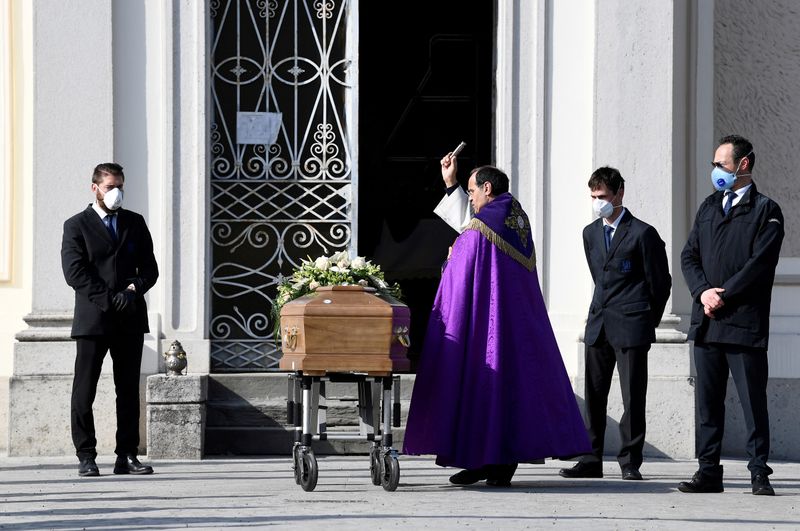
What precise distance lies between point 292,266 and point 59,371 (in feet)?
6.01

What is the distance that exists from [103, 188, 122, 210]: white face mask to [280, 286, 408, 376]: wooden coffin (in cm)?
159

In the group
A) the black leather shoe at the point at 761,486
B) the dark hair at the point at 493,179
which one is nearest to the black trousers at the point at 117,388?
the dark hair at the point at 493,179

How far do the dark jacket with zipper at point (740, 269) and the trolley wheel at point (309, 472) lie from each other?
87.7 inches

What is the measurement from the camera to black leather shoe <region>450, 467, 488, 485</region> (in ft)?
30.1

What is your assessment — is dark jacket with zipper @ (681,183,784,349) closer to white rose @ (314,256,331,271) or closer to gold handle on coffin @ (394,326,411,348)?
gold handle on coffin @ (394,326,411,348)

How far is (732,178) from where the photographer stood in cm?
898

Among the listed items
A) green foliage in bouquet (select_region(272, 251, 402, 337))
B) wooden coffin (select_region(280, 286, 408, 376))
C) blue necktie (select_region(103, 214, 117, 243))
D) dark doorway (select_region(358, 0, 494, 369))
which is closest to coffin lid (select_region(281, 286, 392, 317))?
wooden coffin (select_region(280, 286, 408, 376))

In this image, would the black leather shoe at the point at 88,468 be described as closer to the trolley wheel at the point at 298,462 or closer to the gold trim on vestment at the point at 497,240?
the trolley wheel at the point at 298,462

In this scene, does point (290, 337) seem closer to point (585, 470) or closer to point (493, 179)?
point (493, 179)

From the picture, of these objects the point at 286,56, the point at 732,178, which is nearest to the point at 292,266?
the point at 286,56

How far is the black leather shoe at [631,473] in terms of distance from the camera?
9.64 m

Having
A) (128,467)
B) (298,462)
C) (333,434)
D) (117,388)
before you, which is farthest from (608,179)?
(128,467)

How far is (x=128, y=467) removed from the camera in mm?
9789

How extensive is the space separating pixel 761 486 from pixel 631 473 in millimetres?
1013
